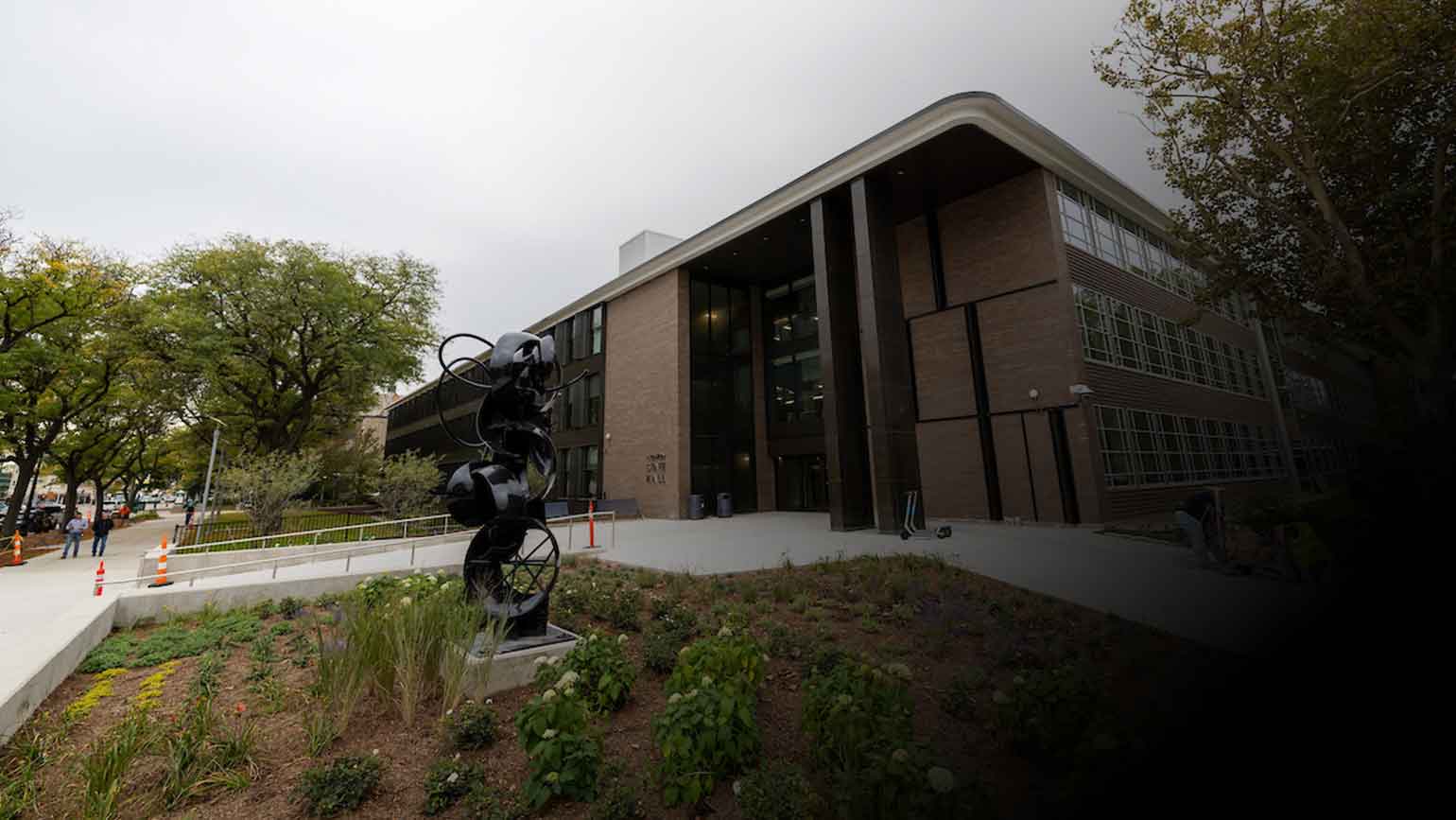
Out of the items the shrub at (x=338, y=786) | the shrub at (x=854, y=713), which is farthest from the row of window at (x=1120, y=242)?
the shrub at (x=338, y=786)

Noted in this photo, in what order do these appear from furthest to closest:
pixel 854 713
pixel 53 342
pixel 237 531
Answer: pixel 53 342, pixel 237 531, pixel 854 713

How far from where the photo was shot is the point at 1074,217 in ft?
53.8

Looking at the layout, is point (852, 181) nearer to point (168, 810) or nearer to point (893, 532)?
point (893, 532)

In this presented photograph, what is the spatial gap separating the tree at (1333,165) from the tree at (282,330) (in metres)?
27.7

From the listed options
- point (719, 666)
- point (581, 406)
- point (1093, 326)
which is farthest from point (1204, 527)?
point (581, 406)

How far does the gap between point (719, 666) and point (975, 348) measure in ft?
50.3

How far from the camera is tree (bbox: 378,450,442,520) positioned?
20.4 m

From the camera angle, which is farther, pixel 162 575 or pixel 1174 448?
pixel 1174 448

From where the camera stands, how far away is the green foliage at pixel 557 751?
9.75 ft

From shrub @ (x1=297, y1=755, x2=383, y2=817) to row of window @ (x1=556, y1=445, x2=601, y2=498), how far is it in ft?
73.3

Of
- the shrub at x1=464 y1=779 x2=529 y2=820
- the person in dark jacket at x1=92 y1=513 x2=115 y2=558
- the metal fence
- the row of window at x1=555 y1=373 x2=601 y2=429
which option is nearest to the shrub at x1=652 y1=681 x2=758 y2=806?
the shrub at x1=464 y1=779 x2=529 y2=820

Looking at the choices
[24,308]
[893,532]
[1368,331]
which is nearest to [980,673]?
[1368,331]

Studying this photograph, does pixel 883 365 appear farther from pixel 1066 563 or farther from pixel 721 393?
pixel 721 393

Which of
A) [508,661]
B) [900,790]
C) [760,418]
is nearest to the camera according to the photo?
[900,790]
